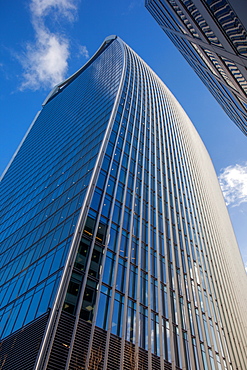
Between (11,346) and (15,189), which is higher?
(15,189)

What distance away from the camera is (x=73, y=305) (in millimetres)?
22672

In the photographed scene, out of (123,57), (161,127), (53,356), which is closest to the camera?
(53,356)

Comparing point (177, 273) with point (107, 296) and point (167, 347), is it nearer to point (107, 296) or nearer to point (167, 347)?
point (167, 347)

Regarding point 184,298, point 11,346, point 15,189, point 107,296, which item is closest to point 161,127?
point 15,189

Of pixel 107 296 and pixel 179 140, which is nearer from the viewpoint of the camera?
pixel 107 296

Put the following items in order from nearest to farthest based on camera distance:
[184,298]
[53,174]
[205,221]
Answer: [184,298] → [53,174] → [205,221]

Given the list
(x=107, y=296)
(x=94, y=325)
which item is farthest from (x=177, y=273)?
(x=94, y=325)

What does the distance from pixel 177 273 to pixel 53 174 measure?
90.1ft

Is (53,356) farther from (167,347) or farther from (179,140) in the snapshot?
(179,140)

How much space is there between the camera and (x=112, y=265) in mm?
27875

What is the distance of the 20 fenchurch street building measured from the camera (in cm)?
2216

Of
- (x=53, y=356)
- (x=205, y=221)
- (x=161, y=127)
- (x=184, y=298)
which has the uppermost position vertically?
(x=161, y=127)

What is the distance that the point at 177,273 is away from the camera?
116ft

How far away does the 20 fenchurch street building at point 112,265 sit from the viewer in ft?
72.7
